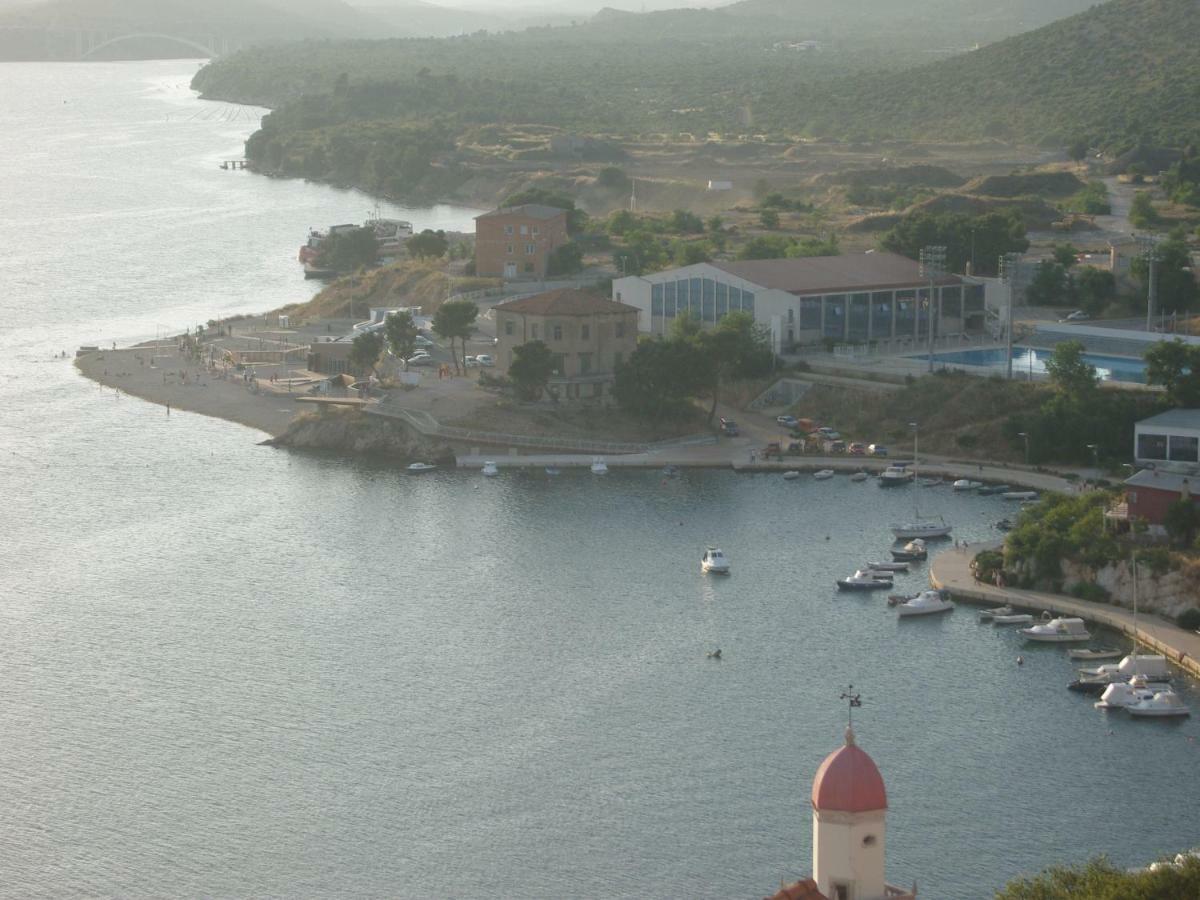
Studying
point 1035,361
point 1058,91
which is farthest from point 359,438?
point 1058,91

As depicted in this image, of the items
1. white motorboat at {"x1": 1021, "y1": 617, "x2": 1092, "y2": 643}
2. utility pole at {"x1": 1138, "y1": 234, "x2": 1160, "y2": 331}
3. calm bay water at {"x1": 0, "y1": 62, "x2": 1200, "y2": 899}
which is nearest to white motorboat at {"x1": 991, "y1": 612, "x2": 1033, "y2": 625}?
calm bay water at {"x1": 0, "y1": 62, "x2": 1200, "y2": 899}

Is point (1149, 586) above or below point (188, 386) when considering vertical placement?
above

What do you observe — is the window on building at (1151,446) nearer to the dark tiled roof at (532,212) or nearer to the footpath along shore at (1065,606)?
the footpath along shore at (1065,606)

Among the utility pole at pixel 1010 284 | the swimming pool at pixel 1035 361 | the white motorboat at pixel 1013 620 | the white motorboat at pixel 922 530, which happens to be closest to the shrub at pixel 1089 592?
the white motorboat at pixel 1013 620

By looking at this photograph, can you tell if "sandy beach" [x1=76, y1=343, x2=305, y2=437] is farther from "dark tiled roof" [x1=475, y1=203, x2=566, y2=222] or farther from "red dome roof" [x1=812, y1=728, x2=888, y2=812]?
"red dome roof" [x1=812, y1=728, x2=888, y2=812]

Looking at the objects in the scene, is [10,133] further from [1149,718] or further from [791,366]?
[1149,718]

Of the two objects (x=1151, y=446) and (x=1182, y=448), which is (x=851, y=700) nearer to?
(x=1182, y=448)
